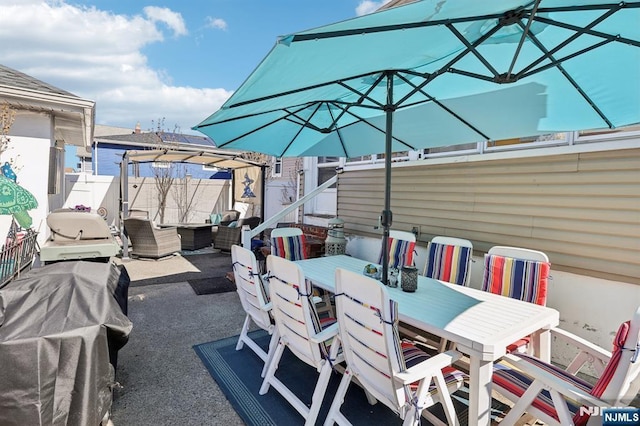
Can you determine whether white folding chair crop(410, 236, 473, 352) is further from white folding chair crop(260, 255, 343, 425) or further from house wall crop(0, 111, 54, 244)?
house wall crop(0, 111, 54, 244)

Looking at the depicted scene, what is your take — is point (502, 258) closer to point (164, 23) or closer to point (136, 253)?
point (136, 253)

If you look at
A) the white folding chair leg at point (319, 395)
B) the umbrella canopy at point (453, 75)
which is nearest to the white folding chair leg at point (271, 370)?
the white folding chair leg at point (319, 395)

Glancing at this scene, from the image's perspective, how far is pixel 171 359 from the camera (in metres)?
3.46

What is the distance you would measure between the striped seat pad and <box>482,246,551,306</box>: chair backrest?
924mm

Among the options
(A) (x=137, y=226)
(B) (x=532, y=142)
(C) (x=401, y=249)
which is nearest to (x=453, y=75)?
(B) (x=532, y=142)

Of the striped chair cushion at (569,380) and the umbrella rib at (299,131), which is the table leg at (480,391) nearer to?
the striped chair cushion at (569,380)

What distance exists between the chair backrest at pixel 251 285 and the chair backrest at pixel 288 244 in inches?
54.1

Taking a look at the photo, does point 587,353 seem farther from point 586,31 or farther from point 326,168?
point 326,168

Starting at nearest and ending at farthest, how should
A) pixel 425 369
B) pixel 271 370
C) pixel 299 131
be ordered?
pixel 425 369 → pixel 271 370 → pixel 299 131

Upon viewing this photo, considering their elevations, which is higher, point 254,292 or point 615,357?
point 615,357

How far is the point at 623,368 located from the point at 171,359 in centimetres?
365

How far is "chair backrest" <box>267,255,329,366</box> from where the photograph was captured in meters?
2.40

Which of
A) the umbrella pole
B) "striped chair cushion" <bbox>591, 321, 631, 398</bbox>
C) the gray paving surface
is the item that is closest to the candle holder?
the umbrella pole

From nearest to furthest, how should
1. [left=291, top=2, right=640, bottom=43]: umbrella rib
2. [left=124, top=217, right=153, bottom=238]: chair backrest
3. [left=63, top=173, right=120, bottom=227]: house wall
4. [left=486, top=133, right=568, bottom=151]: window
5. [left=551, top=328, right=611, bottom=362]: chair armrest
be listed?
[left=291, top=2, right=640, bottom=43]: umbrella rib
[left=551, top=328, right=611, bottom=362]: chair armrest
[left=486, top=133, right=568, bottom=151]: window
[left=124, top=217, right=153, bottom=238]: chair backrest
[left=63, top=173, right=120, bottom=227]: house wall
